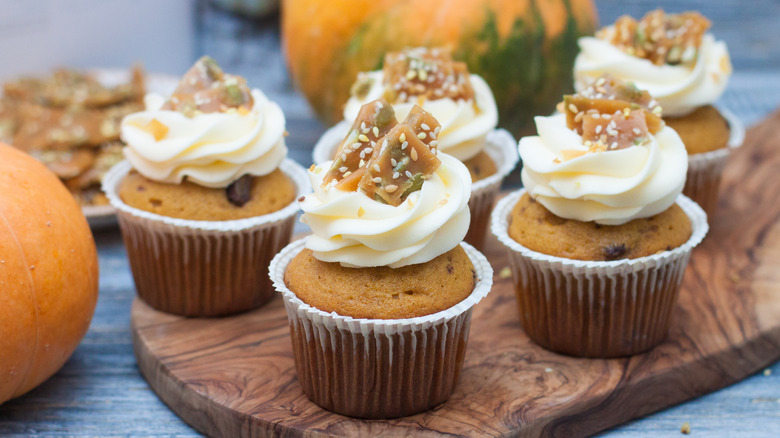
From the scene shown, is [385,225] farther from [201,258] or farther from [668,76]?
[668,76]

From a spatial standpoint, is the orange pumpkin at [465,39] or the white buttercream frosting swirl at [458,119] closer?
the white buttercream frosting swirl at [458,119]

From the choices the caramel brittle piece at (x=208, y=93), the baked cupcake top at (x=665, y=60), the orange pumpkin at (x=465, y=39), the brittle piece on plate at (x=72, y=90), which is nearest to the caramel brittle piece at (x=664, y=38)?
the baked cupcake top at (x=665, y=60)

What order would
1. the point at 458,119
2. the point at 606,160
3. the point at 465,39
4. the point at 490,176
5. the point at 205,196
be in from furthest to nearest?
1. the point at 465,39
2. the point at 490,176
3. the point at 458,119
4. the point at 205,196
5. the point at 606,160

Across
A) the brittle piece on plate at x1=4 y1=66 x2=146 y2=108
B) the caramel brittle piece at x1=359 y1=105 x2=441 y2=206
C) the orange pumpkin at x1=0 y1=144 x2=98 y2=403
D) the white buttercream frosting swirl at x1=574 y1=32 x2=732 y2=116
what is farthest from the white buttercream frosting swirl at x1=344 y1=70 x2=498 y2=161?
the brittle piece on plate at x1=4 y1=66 x2=146 y2=108

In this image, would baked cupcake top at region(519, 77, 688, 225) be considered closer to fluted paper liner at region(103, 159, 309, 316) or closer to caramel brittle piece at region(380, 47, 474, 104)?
caramel brittle piece at region(380, 47, 474, 104)

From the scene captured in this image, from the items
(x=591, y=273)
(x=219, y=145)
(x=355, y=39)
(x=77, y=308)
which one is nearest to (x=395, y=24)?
(x=355, y=39)

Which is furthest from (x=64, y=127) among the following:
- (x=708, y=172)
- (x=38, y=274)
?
(x=708, y=172)

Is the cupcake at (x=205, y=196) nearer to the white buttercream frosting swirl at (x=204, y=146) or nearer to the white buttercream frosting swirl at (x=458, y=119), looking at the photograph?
the white buttercream frosting swirl at (x=204, y=146)
